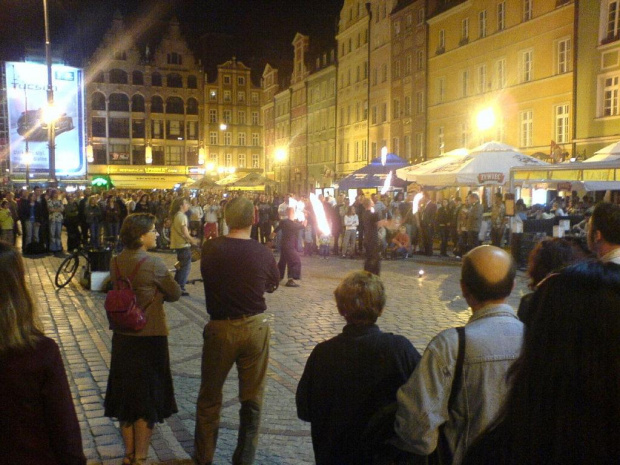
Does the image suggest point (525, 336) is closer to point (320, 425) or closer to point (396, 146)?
point (320, 425)

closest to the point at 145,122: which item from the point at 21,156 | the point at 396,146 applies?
the point at 396,146

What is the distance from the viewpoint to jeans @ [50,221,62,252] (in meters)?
21.7

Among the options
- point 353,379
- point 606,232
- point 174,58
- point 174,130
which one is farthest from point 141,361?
point 174,58

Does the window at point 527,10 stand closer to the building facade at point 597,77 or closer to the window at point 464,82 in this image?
the building facade at point 597,77

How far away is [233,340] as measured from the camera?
4.53m

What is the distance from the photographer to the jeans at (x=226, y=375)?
4535 mm

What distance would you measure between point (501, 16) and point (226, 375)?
34.3m

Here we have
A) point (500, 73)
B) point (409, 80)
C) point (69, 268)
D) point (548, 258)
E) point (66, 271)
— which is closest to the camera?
point (548, 258)

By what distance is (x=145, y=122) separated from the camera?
8000 centimetres

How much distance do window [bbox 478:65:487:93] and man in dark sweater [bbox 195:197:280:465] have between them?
112ft

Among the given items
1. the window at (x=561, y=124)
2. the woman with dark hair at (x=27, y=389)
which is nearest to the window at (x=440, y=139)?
the window at (x=561, y=124)

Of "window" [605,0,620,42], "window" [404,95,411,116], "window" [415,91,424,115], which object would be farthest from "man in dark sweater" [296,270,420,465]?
"window" [404,95,411,116]

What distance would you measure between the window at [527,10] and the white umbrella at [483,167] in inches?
663

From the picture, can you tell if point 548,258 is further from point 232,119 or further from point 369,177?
point 232,119
